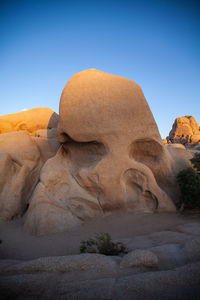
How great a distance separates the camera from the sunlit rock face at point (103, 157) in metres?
6.83

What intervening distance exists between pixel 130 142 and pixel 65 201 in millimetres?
3396

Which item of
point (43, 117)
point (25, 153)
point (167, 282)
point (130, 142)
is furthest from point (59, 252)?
point (43, 117)

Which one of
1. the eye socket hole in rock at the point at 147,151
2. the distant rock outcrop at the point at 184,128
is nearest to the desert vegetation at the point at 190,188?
the eye socket hole in rock at the point at 147,151

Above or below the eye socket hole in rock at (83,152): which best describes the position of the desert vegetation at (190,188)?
below

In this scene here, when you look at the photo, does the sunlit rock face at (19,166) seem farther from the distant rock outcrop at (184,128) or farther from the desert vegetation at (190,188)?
the distant rock outcrop at (184,128)

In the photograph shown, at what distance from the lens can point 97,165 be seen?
6930mm

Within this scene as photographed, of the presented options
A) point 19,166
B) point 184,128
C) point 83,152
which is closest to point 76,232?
point 83,152

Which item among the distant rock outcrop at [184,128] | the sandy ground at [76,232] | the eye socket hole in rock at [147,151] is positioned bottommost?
the distant rock outcrop at [184,128]

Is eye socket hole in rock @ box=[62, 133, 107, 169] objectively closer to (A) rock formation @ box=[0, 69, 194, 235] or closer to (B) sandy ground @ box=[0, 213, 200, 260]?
(A) rock formation @ box=[0, 69, 194, 235]

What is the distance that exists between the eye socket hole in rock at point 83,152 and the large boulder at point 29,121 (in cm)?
578

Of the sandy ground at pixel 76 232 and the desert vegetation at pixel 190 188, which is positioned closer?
the sandy ground at pixel 76 232

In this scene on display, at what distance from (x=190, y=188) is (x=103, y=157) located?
355 centimetres

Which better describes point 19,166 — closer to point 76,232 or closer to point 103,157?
point 103,157

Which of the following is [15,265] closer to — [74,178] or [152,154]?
[74,178]
